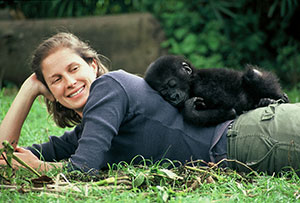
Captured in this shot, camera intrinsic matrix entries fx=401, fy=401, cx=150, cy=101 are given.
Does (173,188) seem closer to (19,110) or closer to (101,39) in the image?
(19,110)

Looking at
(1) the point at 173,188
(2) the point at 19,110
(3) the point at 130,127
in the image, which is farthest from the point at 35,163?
(1) the point at 173,188

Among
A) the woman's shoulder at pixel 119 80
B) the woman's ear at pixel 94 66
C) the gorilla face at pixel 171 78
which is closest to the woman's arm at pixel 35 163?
the woman's shoulder at pixel 119 80

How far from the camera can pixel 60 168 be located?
2953 millimetres

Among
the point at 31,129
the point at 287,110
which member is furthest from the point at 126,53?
the point at 287,110

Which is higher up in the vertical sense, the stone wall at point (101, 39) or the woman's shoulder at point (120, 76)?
the woman's shoulder at point (120, 76)

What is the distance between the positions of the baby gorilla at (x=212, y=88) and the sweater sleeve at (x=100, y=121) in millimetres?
577

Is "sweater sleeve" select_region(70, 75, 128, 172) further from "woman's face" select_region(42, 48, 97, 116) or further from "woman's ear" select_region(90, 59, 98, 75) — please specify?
"woman's ear" select_region(90, 59, 98, 75)

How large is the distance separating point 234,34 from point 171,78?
19.1ft

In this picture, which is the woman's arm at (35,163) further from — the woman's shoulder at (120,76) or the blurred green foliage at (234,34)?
the blurred green foliage at (234,34)

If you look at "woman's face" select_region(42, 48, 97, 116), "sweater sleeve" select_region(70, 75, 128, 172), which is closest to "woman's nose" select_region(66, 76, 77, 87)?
"woman's face" select_region(42, 48, 97, 116)

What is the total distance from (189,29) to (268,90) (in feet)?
18.4

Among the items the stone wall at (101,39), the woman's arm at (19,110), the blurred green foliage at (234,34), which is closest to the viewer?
the woman's arm at (19,110)

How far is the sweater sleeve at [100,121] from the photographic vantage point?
8.52 feet

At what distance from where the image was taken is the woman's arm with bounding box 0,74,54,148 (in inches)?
131
